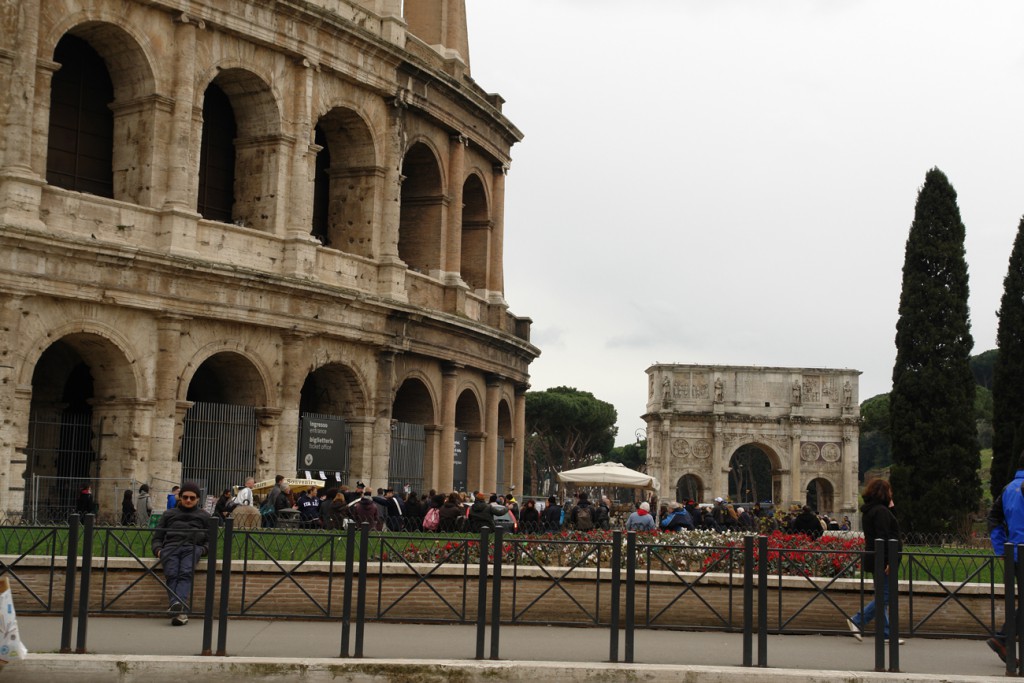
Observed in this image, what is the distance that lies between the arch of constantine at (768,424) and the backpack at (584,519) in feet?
122

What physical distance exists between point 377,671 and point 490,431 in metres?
21.7

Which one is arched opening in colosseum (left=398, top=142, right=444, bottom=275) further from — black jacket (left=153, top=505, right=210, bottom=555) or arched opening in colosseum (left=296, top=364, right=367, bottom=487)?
black jacket (left=153, top=505, right=210, bottom=555)

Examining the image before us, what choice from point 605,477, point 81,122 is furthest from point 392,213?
point 605,477

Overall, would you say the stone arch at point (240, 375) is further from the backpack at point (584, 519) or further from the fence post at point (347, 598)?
the fence post at point (347, 598)

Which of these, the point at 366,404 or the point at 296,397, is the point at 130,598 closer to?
the point at 296,397

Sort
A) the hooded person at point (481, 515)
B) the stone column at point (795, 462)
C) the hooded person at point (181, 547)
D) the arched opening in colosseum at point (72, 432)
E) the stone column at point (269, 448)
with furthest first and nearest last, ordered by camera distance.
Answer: the stone column at point (795, 462) → the stone column at point (269, 448) → the arched opening in colosseum at point (72, 432) → the hooded person at point (481, 515) → the hooded person at point (181, 547)

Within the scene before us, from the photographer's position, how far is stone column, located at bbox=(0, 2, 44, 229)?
19.9m

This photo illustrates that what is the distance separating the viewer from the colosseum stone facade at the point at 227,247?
20.6m

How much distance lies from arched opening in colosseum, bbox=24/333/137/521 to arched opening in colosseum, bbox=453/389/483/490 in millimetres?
9786

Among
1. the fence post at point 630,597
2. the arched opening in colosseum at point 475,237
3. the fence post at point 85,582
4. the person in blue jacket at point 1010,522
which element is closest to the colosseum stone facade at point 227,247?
the arched opening in colosseum at point 475,237

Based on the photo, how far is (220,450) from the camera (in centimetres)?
2312

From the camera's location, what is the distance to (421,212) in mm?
28984

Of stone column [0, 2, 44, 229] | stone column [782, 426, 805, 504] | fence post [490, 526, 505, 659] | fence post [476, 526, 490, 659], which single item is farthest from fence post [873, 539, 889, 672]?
stone column [782, 426, 805, 504]

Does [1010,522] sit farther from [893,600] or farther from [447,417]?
[447,417]
